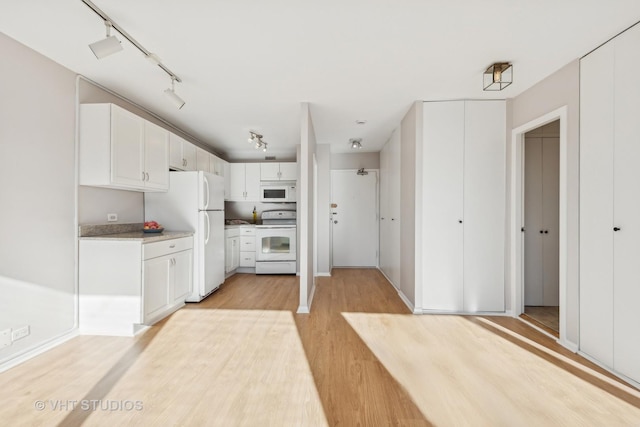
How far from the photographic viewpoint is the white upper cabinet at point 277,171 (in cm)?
566

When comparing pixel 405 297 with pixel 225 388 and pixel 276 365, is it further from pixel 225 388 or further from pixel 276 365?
pixel 225 388

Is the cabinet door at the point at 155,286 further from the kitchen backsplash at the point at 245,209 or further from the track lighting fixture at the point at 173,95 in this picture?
the kitchen backsplash at the point at 245,209

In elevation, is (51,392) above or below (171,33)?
below

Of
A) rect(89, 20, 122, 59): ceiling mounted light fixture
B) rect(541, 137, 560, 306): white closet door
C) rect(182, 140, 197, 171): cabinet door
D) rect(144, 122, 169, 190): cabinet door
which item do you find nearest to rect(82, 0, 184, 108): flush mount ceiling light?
rect(89, 20, 122, 59): ceiling mounted light fixture

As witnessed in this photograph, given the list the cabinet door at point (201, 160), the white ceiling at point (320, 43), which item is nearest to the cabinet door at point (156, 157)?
the white ceiling at point (320, 43)

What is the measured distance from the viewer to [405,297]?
3.69 metres

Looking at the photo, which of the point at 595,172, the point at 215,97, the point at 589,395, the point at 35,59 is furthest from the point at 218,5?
the point at 589,395

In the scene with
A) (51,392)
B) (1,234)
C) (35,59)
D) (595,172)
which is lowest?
(51,392)

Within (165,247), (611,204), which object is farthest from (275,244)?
(611,204)

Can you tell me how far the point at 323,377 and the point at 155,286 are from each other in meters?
2.04

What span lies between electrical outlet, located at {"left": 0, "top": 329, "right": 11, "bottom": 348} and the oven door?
338 cm

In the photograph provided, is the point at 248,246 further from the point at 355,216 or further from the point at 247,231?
the point at 355,216

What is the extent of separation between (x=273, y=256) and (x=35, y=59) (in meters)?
3.90

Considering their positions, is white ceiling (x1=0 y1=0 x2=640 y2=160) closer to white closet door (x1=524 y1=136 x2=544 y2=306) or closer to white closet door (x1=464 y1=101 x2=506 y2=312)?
white closet door (x1=464 y1=101 x2=506 y2=312)
